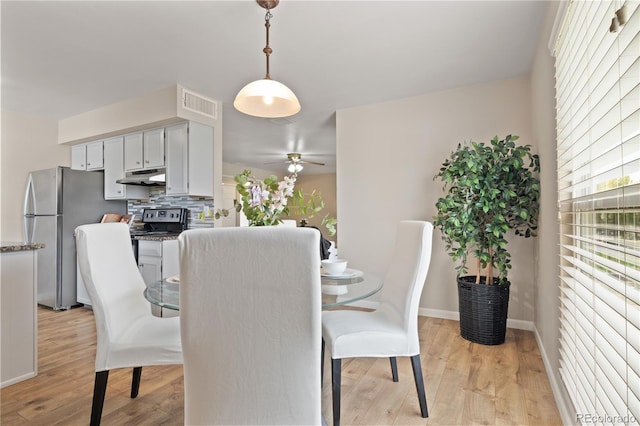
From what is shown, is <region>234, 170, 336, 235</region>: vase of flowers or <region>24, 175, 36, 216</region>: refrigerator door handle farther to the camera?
<region>24, 175, 36, 216</region>: refrigerator door handle

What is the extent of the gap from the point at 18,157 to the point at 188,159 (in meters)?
2.50

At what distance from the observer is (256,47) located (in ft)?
8.71

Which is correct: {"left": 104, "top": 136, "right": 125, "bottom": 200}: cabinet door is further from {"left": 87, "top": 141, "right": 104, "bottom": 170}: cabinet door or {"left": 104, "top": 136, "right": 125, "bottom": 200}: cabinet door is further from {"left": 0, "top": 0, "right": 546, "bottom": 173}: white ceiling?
{"left": 0, "top": 0, "right": 546, "bottom": 173}: white ceiling

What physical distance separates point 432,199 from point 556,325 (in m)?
1.75

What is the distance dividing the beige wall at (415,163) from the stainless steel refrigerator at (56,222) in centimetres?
324

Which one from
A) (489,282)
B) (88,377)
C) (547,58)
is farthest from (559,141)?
(88,377)

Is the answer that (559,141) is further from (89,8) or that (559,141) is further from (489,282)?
(89,8)

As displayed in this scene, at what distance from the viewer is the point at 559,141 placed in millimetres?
1845

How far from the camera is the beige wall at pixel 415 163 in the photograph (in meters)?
3.18

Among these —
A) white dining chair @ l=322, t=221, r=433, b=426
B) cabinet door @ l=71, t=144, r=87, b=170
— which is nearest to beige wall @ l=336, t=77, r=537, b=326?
white dining chair @ l=322, t=221, r=433, b=426

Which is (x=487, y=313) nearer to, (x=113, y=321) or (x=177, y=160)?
(x=113, y=321)

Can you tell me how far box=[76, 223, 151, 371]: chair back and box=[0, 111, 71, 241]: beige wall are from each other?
3693 mm

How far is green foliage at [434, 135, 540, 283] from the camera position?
269 centimetres

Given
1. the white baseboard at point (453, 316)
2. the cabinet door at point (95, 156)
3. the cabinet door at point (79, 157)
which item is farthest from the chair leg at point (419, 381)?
the cabinet door at point (79, 157)
